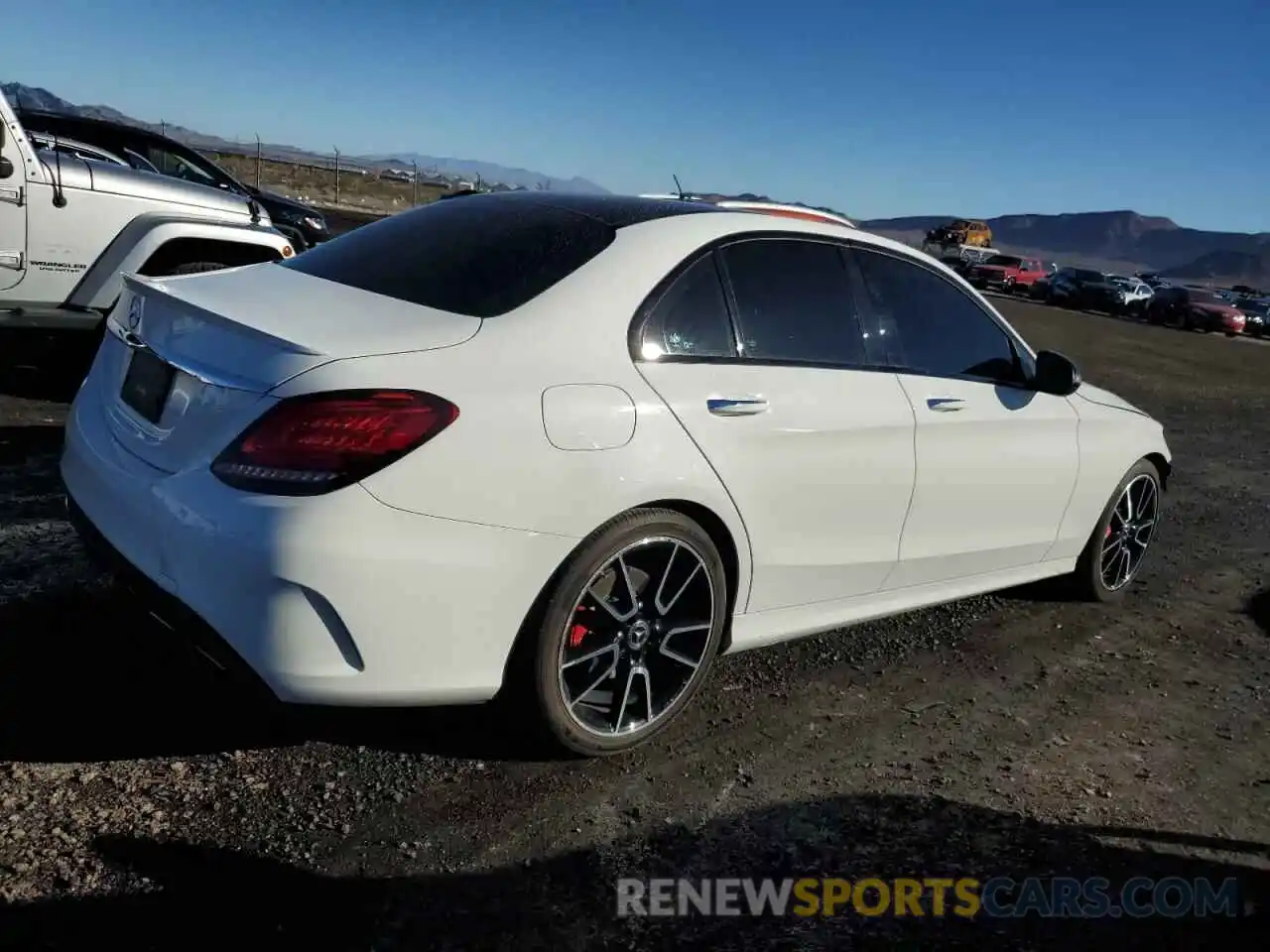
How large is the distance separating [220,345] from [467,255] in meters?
0.90

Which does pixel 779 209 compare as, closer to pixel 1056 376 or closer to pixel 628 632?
pixel 1056 376

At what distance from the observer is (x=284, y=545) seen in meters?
2.53

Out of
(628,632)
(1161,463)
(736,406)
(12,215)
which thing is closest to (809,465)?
(736,406)

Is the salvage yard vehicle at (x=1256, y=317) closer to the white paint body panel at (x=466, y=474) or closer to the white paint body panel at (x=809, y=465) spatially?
the white paint body panel at (x=809, y=465)

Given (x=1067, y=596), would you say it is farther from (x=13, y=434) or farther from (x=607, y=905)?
(x=13, y=434)

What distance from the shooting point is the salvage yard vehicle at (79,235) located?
6277mm

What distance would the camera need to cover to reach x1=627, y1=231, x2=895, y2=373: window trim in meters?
3.20

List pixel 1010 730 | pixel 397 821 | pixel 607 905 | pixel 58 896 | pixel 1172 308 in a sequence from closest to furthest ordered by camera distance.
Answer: pixel 58 896, pixel 607 905, pixel 397 821, pixel 1010 730, pixel 1172 308

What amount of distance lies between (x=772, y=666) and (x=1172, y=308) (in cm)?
3770

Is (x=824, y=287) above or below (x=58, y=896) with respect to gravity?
above

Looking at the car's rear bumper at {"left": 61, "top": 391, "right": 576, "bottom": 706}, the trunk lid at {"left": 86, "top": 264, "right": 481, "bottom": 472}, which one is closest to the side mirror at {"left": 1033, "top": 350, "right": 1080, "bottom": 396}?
the car's rear bumper at {"left": 61, "top": 391, "right": 576, "bottom": 706}

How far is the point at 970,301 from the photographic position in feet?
14.6

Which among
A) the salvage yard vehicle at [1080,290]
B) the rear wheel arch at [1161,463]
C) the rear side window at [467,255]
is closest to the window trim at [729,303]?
the rear side window at [467,255]

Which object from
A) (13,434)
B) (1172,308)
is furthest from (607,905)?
(1172,308)
